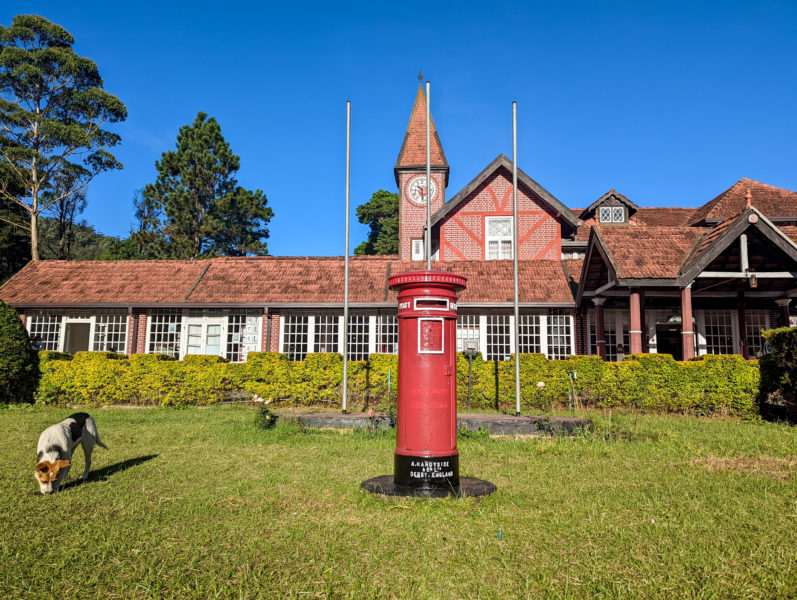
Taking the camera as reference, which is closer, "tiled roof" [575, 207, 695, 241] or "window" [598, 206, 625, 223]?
"window" [598, 206, 625, 223]

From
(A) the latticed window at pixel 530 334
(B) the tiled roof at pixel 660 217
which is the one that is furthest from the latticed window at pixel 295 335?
(B) the tiled roof at pixel 660 217

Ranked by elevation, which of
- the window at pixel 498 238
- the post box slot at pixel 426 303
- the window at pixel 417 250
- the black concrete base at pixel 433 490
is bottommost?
the black concrete base at pixel 433 490

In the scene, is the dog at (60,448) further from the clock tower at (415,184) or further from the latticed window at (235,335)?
the clock tower at (415,184)

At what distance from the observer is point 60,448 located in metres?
5.68

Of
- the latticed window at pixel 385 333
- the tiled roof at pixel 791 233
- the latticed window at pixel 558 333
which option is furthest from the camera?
the latticed window at pixel 385 333

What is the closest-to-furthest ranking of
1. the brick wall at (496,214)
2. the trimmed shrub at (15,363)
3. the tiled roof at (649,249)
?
the trimmed shrub at (15,363), the tiled roof at (649,249), the brick wall at (496,214)

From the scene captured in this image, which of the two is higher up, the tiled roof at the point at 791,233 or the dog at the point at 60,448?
the tiled roof at the point at 791,233

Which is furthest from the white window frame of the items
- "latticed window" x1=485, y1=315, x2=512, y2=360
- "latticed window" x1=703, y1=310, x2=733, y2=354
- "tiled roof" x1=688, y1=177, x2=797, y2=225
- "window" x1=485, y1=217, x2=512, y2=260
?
"tiled roof" x1=688, y1=177, x2=797, y2=225

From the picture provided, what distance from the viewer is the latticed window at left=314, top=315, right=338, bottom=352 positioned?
1845 centimetres

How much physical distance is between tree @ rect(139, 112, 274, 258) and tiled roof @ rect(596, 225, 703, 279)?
109ft

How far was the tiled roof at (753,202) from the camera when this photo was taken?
2267 cm

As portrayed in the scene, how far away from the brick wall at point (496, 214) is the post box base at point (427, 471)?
17.7m

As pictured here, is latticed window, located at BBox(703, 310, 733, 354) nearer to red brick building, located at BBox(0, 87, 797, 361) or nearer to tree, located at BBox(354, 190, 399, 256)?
red brick building, located at BBox(0, 87, 797, 361)

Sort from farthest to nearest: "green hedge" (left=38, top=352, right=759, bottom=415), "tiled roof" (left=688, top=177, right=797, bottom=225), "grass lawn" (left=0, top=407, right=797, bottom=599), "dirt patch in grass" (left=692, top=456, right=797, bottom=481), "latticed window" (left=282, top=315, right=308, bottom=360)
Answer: "tiled roof" (left=688, top=177, right=797, bottom=225) < "latticed window" (left=282, top=315, right=308, bottom=360) < "green hedge" (left=38, top=352, right=759, bottom=415) < "dirt patch in grass" (left=692, top=456, right=797, bottom=481) < "grass lawn" (left=0, top=407, right=797, bottom=599)
